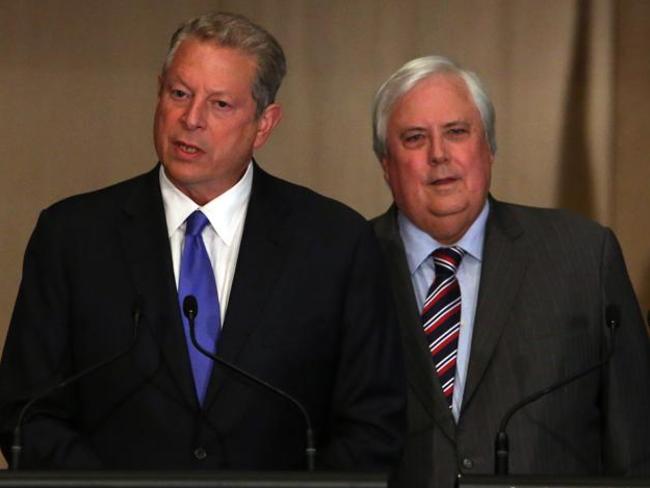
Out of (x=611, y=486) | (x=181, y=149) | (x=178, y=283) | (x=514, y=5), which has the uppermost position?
(x=514, y=5)

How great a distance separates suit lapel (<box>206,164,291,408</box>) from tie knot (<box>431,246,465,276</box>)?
344mm

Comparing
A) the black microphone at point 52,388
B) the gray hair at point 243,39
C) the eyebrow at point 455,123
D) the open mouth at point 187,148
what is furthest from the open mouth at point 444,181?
the black microphone at point 52,388

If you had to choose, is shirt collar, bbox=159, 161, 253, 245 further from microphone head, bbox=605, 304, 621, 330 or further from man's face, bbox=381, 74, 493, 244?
microphone head, bbox=605, 304, 621, 330

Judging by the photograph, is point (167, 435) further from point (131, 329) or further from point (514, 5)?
point (514, 5)

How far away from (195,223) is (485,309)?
563 millimetres

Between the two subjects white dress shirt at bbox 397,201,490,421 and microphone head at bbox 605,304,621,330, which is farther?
white dress shirt at bbox 397,201,490,421

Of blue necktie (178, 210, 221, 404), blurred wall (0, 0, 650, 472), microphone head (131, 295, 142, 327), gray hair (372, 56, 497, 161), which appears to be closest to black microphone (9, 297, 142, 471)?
microphone head (131, 295, 142, 327)

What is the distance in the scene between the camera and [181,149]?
2.98m

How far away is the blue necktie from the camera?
2.92 metres

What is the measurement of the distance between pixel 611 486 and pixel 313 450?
440mm

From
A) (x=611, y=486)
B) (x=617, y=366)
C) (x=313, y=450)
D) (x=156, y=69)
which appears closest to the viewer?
(x=611, y=486)

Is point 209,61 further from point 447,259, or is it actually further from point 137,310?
point 447,259

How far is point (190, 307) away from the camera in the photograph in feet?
8.87

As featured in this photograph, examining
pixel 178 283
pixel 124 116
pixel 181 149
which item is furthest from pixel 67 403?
pixel 124 116
